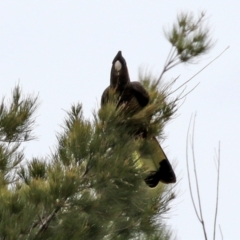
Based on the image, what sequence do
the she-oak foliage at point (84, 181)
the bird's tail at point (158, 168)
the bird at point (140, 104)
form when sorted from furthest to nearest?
the bird's tail at point (158, 168)
the bird at point (140, 104)
the she-oak foliage at point (84, 181)

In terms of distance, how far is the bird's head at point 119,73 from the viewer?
13.0 feet

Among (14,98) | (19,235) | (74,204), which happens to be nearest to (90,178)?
(74,204)

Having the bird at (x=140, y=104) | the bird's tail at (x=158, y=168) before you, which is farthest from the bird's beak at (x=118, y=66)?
the bird's tail at (x=158, y=168)

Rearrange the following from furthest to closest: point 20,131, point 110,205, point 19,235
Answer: point 20,131
point 110,205
point 19,235

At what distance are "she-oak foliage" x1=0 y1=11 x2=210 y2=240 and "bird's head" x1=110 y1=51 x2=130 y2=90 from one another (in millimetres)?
451

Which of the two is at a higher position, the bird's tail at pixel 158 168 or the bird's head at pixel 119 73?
the bird's head at pixel 119 73

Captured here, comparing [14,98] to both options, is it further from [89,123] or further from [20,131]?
[89,123]

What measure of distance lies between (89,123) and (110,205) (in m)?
0.37

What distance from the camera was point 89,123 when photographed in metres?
3.22

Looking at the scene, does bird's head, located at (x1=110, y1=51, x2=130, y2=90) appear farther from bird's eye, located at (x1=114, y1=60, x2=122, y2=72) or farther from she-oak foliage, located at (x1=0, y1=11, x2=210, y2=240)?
she-oak foliage, located at (x1=0, y1=11, x2=210, y2=240)

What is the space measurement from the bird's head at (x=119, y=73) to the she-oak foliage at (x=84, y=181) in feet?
1.48

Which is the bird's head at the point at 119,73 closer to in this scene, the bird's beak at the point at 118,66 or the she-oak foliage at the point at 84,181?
the bird's beak at the point at 118,66

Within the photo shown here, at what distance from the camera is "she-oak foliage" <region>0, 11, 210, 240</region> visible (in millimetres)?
3158

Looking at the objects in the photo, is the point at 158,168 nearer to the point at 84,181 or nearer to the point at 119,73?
the point at 119,73
